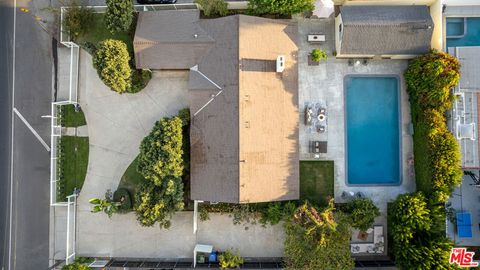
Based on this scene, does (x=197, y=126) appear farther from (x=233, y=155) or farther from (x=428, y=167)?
(x=428, y=167)

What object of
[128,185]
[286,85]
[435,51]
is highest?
[435,51]

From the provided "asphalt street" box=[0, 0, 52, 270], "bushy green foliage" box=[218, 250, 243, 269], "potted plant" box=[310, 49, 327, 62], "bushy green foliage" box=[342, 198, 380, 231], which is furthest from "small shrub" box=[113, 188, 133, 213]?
"potted plant" box=[310, 49, 327, 62]

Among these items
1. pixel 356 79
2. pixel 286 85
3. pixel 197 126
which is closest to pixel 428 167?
pixel 356 79

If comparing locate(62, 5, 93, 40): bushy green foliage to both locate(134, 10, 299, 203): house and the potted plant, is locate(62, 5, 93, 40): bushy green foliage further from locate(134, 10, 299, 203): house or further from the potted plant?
the potted plant

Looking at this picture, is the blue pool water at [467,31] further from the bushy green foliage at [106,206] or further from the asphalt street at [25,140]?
the asphalt street at [25,140]

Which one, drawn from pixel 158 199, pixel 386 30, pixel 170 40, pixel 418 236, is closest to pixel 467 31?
pixel 386 30

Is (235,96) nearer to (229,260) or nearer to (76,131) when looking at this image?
(229,260)
